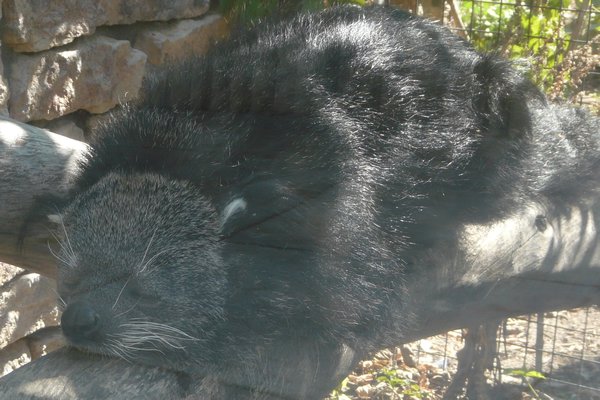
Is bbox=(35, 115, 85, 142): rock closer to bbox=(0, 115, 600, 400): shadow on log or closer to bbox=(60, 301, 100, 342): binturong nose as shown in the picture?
bbox=(0, 115, 600, 400): shadow on log

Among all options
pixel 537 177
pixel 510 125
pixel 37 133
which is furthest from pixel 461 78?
pixel 37 133

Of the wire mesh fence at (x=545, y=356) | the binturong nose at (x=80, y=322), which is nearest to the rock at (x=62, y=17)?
the binturong nose at (x=80, y=322)

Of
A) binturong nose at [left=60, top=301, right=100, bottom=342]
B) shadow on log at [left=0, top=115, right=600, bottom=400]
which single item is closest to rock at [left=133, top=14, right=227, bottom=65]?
shadow on log at [left=0, top=115, right=600, bottom=400]

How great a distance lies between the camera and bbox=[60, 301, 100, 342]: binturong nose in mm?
1855

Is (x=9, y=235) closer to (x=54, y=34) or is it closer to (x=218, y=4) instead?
(x=54, y=34)

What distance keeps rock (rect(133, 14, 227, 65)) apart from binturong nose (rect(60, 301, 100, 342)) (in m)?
1.80

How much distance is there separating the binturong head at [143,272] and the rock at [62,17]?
1.04m

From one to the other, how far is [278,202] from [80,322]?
52 cm

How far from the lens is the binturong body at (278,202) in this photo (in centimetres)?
197

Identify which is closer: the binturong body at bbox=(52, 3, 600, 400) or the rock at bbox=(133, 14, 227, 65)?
the binturong body at bbox=(52, 3, 600, 400)

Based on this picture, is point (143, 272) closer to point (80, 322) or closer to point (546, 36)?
point (80, 322)

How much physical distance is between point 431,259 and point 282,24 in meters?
0.88

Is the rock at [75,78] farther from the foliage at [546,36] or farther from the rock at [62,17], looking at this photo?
the foliage at [546,36]

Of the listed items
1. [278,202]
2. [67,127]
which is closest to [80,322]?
→ [278,202]
